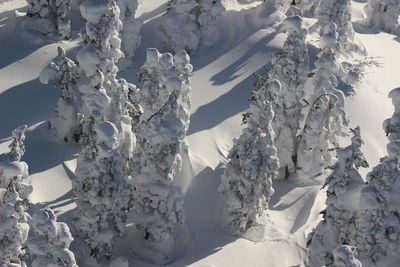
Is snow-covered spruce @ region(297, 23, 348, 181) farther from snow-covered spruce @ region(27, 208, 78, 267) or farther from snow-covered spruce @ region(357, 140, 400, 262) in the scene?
snow-covered spruce @ region(27, 208, 78, 267)

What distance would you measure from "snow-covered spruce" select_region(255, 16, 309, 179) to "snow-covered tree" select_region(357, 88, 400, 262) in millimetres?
8296

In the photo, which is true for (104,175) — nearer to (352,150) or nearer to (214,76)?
(352,150)

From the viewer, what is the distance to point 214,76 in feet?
119

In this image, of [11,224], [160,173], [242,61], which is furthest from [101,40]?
[242,61]

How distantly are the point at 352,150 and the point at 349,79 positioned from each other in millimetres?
16853

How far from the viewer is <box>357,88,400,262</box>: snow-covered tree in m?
20.1

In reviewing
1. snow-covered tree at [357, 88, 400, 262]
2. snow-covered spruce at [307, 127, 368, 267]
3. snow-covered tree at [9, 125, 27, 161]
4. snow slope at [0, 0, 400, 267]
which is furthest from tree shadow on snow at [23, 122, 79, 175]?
snow-covered tree at [357, 88, 400, 262]

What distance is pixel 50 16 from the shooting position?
36.7 meters

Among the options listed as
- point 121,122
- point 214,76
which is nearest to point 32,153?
point 121,122

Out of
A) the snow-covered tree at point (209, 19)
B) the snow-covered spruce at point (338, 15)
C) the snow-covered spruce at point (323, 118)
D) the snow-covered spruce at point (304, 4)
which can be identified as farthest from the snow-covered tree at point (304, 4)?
the snow-covered spruce at point (323, 118)

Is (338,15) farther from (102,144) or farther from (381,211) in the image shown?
(102,144)

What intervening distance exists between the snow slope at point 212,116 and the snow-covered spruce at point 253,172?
769mm

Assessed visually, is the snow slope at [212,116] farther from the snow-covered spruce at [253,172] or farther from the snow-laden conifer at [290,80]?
the snow-laden conifer at [290,80]

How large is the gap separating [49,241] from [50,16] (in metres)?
22.8
